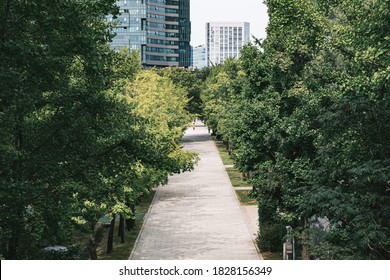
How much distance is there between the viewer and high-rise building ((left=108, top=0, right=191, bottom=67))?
16900 cm

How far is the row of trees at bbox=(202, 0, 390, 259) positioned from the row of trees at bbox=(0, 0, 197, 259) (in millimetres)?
4850

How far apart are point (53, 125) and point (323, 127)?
694 centimetres

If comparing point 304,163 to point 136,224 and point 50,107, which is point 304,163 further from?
point 136,224

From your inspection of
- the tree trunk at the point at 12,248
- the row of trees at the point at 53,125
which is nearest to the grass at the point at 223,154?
the row of trees at the point at 53,125

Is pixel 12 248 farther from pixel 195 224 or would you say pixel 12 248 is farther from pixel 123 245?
pixel 195 224

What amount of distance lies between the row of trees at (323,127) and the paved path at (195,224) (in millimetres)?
2547

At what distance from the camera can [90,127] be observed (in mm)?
15086

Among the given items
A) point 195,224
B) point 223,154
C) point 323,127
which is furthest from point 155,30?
point 323,127

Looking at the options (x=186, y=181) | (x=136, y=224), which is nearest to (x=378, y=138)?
(x=136, y=224)

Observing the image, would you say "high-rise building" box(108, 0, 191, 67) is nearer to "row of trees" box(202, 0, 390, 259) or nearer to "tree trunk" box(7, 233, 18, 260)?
"row of trees" box(202, 0, 390, 259)

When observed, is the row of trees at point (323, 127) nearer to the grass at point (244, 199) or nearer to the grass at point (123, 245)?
the grass at point (123, 245)

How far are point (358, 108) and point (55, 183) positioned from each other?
7487mm
